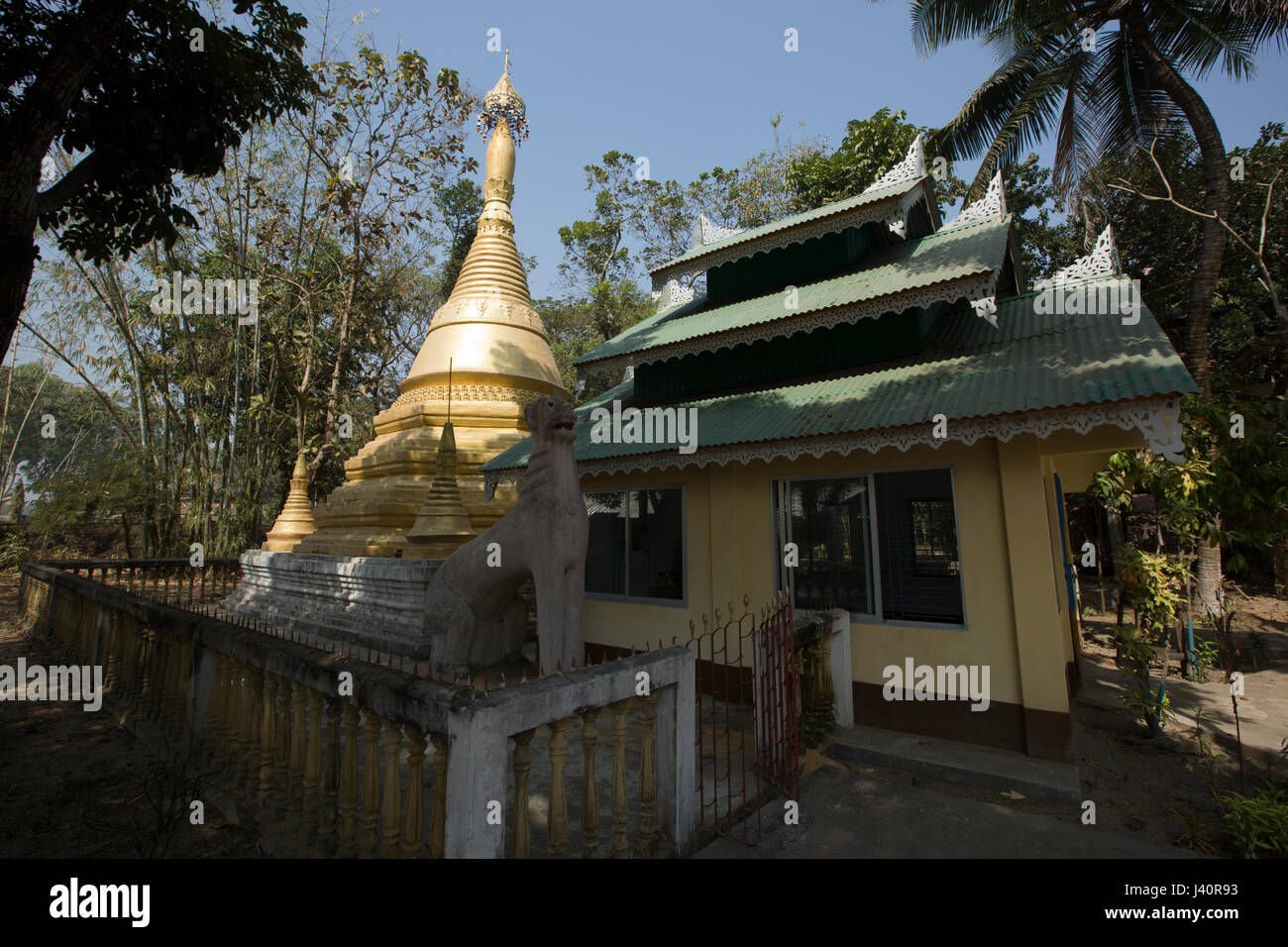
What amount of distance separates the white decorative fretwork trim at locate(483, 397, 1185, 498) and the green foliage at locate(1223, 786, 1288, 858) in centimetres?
235

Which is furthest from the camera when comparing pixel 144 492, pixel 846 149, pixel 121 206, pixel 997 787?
pixel 144 492

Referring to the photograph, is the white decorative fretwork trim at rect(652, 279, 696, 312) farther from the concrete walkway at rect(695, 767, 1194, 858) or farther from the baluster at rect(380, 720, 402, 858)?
the baluster at rect(380, 720, 402, 858)

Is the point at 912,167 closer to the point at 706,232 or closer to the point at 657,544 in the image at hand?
the point at 706,232

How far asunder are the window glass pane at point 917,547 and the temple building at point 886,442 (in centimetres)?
2

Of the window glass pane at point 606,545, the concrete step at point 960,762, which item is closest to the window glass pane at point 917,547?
the concrete step at point 960,762

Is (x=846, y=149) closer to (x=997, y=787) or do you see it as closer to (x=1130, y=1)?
(x=1130, y=1)

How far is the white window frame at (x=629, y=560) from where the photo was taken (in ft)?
25.9

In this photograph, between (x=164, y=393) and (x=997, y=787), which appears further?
(x=164, y=393)

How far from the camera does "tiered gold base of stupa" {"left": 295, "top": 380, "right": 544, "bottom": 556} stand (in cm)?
1126

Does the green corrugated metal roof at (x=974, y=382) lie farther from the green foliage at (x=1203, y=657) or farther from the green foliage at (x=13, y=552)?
the green foliage at (x=13, y=552)

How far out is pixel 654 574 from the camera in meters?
8.32

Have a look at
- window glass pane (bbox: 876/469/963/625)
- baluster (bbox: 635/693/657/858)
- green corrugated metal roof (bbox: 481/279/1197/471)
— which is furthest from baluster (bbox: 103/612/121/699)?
window glass pane (bbox: 876/469/963/625)

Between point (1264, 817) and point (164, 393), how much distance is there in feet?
68.9

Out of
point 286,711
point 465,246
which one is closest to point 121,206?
point 286,711
